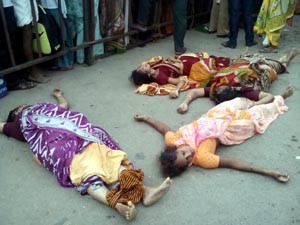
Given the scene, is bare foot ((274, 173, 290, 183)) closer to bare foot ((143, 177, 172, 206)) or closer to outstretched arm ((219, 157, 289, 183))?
outstretched arm ((219, 157, 289, 183))

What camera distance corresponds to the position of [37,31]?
11.3 feet

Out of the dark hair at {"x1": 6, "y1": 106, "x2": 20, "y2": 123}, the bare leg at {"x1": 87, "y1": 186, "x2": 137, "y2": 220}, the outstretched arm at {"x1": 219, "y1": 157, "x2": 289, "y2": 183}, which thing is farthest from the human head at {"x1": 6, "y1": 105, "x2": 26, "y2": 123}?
the outstretched arm at {"x1": 219, "y1": 157, "x2": 289, "y2": 183}

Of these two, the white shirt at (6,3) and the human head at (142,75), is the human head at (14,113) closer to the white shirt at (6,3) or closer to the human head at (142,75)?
the white shirt at (6,3)

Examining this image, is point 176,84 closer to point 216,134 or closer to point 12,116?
point 216,134

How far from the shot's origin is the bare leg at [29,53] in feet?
11.1

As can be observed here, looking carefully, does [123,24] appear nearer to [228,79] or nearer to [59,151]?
[228,79]

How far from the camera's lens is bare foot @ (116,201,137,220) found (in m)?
1.95

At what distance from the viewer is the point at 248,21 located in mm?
4711

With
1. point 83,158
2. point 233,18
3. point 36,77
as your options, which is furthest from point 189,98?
point 233,18

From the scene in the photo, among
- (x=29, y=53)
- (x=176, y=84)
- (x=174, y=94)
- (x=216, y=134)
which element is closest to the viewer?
(x=216, y=134)

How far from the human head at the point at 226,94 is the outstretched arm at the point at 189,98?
0.22 meters

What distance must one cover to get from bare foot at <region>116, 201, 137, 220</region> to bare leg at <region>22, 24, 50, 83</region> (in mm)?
2111

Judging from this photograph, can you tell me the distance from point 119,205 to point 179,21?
2.96 metres

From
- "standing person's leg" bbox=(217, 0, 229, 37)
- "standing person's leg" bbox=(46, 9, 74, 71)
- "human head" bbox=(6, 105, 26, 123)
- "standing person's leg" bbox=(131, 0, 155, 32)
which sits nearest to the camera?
"human head" bbox=(6, 105, 26, 123)
